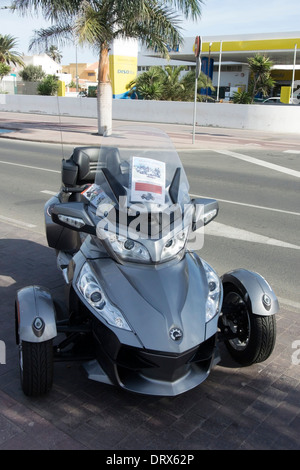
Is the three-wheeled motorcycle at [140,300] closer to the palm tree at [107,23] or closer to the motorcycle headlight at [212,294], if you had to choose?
the motorcycle headlight at [212,294]

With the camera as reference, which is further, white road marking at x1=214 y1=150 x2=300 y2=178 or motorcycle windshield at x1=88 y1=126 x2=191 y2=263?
white road marking at x1=214 y1=150 x2=300 y2=178

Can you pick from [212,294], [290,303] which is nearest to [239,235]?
[290,303]

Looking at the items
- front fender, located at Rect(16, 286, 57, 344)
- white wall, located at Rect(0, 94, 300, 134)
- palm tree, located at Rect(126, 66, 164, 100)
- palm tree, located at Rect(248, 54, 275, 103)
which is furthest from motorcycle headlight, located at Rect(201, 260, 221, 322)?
palm tree, located at Rect(126, 66, 164, 100)

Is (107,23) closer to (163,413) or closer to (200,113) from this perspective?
(200,113)

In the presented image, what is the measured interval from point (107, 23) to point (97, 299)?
56.4ft

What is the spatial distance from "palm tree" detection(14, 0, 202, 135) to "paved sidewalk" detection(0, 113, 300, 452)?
49.9 ft

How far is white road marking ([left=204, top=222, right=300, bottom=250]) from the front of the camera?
6.36m

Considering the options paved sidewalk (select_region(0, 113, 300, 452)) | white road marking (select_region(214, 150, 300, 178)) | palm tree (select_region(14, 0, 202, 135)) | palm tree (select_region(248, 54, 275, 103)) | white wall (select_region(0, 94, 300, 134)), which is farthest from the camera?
palm tree (select_region(248, 54, 275, 103))

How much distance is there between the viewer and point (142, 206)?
9.43 feet

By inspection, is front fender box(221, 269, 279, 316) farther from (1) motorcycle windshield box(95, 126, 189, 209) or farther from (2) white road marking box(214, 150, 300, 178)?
(2) white road marking box(214, 150, 300, 178)

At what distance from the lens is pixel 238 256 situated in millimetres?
5844

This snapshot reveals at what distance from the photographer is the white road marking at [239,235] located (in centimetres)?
636

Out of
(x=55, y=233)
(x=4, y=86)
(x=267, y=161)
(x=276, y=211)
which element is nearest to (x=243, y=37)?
(x=4, y=86)

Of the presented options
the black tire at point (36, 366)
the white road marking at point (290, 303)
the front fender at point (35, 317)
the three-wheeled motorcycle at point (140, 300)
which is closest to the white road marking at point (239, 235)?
the white road marking at point (290, 303)
